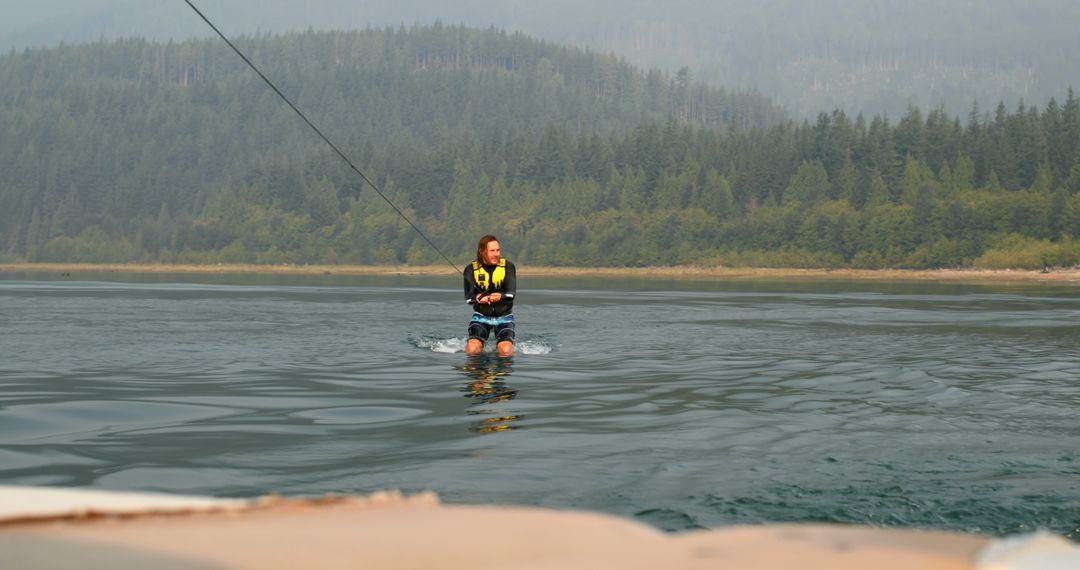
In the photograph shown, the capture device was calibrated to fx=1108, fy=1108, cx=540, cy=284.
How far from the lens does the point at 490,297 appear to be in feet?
59.0

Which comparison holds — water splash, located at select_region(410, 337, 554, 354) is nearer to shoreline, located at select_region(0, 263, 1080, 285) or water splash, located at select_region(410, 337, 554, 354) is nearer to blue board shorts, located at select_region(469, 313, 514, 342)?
blue board shorts, located at select_region(469, 313, 514, 342)

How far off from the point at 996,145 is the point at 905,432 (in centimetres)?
14491

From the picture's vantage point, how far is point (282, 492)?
736 centimetres

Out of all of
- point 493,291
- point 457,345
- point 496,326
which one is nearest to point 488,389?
point 493,291

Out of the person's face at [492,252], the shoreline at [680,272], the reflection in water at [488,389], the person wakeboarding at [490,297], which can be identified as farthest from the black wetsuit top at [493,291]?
the shoreline at [680,272]

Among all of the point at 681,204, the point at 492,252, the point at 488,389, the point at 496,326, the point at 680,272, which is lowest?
the point at 680,272

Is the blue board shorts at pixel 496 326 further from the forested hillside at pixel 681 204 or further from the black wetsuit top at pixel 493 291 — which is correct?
the forested hillside at pixel 681 204

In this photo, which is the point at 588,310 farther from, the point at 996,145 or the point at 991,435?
the point at 996,145

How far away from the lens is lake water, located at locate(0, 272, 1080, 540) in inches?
292

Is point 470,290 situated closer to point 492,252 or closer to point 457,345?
point 492,252

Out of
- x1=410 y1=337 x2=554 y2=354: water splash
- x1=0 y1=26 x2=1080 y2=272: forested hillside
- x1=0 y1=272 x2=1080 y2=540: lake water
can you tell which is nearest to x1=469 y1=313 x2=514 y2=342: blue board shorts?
x1=0 y1=272 x2=1080 y2=540: lake water

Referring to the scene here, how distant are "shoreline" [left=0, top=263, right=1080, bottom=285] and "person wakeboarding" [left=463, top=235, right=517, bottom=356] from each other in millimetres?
70823

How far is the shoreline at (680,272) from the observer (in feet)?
323

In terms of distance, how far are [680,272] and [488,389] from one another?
116 meters
